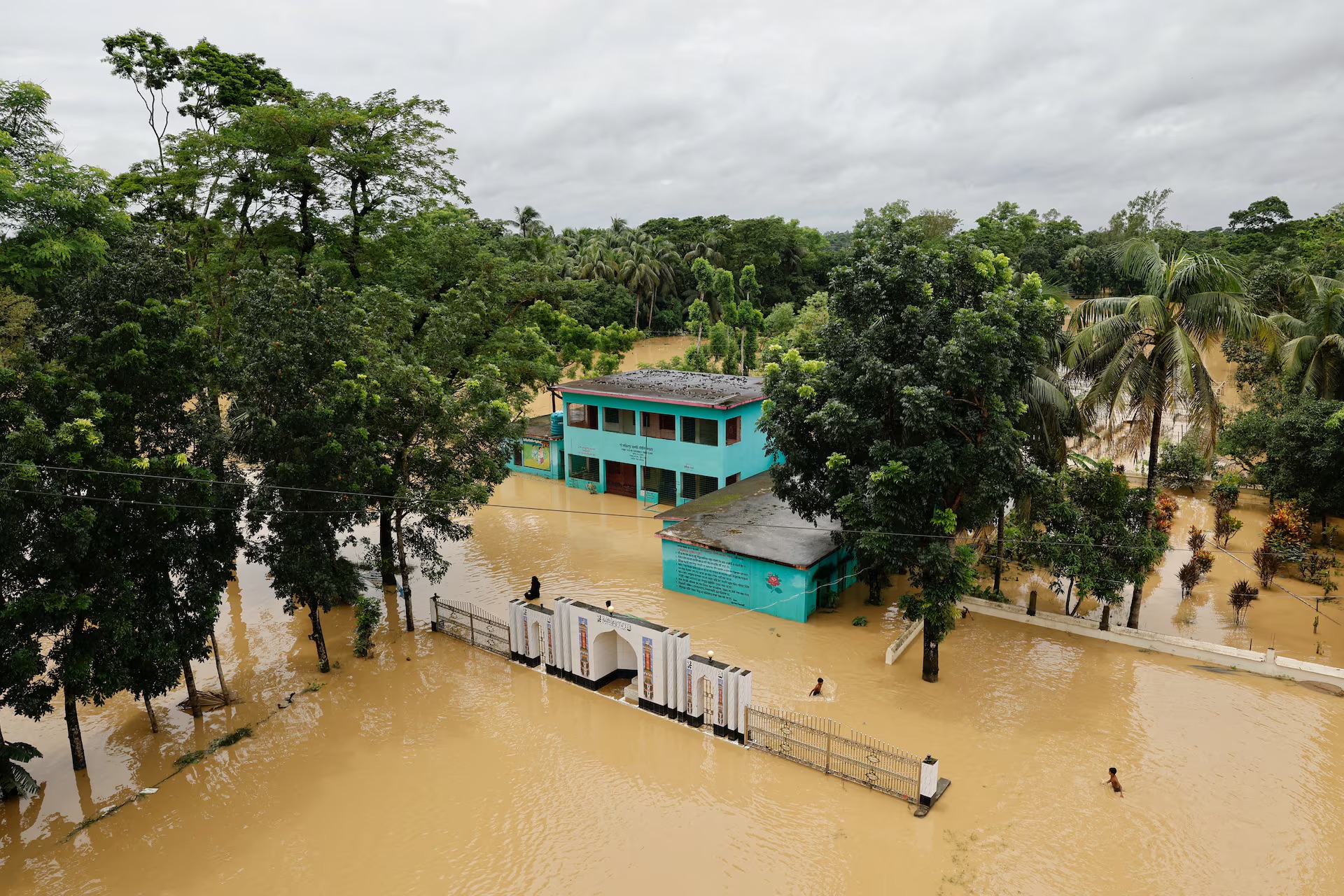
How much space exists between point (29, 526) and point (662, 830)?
11049mm

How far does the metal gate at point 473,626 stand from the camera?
1914 cm

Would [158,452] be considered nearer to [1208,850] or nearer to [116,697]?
[116,697]

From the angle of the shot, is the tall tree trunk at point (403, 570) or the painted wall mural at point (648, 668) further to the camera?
the tall tree trunk at point (403, 570)

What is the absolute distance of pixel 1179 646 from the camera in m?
17.5

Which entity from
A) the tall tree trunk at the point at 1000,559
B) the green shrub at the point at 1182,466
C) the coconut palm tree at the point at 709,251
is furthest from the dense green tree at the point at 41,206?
the coconut palm tree at the point at 709,251

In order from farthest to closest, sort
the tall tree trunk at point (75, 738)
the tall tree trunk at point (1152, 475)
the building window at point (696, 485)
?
the building window at point (696, 485) < the tall tree trunk at point (1152, 475) < the tall tree trunk at point (75, 738)

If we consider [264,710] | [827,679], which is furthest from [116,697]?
[827,679]

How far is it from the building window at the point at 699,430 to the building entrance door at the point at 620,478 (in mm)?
3489

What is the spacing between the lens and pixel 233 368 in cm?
1631

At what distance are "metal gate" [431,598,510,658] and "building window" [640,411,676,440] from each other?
10.8m

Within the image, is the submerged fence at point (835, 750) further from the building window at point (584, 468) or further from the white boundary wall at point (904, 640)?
the building window at point (584, 468)

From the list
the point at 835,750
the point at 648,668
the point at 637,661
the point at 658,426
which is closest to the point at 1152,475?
the point at 835,750

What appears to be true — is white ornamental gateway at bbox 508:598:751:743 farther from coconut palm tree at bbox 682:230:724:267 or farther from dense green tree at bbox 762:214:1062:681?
coconut palm tree at bbox 682:230:724:267

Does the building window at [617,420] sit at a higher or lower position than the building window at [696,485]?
higher
